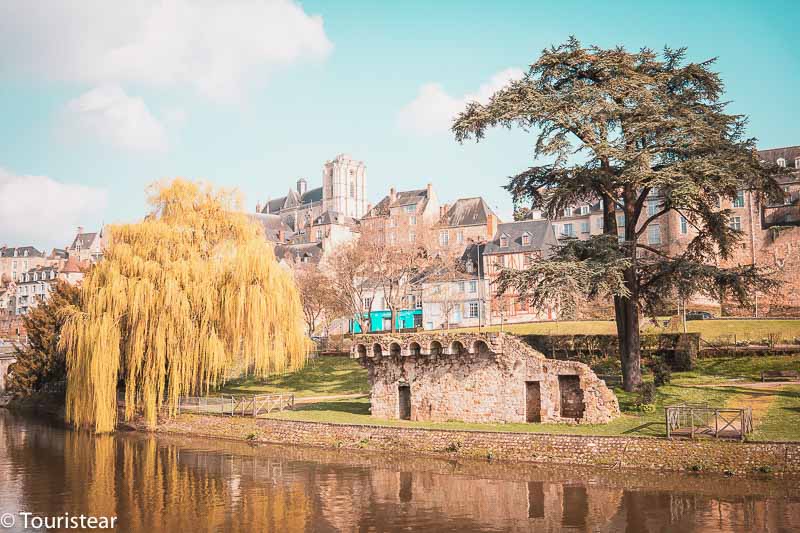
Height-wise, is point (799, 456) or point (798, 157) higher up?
point (798, 157)

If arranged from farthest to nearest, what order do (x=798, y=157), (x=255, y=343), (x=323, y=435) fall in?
(x=798, y=157) → (x=255, y=343) → (x=323, y=435)

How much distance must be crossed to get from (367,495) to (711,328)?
3033 centimetres

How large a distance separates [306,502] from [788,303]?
52.5m

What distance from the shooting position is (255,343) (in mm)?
32969

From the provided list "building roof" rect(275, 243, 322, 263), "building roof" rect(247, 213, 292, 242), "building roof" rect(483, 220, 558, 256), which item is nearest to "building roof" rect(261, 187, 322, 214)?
"building roof" rect(247, 213, 292, 242)

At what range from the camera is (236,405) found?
32.4 metres

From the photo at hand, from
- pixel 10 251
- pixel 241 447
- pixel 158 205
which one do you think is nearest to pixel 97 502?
pixel 241 447

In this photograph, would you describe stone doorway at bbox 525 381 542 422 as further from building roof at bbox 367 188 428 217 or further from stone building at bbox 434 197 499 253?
building roof at bbox 367 188 428 217

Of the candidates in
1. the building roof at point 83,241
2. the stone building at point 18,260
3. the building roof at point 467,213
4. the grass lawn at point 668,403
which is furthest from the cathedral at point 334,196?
the grass lawn at point 668,403

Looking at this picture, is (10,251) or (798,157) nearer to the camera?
(798,157)

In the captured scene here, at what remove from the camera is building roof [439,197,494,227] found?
3300 inches

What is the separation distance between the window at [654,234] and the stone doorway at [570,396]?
4645cm

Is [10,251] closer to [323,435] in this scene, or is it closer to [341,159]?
[341,159]

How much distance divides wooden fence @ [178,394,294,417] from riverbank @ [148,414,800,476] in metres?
0.62
